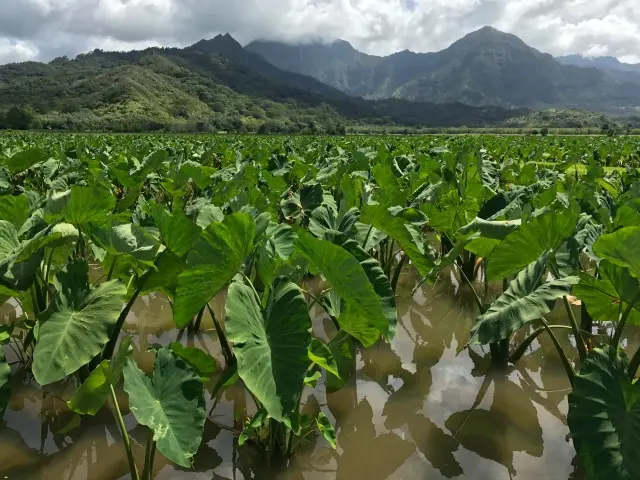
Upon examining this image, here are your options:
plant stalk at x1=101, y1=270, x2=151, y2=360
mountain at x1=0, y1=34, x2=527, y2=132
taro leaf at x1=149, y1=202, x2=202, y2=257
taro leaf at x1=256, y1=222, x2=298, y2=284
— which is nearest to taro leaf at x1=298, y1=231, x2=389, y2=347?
taro leaf at x1=256, y1=222, x2=298, y2=284

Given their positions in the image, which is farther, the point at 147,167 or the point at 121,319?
the point at 147,167

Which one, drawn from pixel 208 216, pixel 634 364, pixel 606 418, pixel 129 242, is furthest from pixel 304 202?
pixel 606 418

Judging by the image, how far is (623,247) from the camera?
4.73ft

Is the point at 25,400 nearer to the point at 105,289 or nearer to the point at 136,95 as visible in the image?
the point at 105,289

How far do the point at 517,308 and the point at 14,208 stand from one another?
2.42 meters

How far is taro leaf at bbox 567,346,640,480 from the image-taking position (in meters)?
1.32

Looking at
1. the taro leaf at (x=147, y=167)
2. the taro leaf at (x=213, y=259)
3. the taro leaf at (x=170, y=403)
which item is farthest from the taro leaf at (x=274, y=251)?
the taro leaf at (x=147, y=167)

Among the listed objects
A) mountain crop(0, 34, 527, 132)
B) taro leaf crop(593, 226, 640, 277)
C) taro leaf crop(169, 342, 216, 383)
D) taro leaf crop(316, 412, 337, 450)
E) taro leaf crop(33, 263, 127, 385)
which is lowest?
taro leaf crop(316, 412, 337, 450)

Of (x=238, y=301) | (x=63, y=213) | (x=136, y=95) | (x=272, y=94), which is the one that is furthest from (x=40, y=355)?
(x=272, y=94)

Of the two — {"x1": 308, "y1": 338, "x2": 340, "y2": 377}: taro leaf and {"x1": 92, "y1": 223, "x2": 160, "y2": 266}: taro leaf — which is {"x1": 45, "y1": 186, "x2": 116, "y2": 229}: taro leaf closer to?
{"x1": 92, "y1": 223, "x2": 160, "y2": 266}: taro leaf

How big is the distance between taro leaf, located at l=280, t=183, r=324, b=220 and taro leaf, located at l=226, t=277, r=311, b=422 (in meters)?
2.49

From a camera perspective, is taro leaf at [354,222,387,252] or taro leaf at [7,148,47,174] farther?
taro leaf at [7,148,47,174]

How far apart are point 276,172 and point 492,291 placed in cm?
318

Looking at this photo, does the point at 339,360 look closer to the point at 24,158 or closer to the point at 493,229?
the point at 493,229
